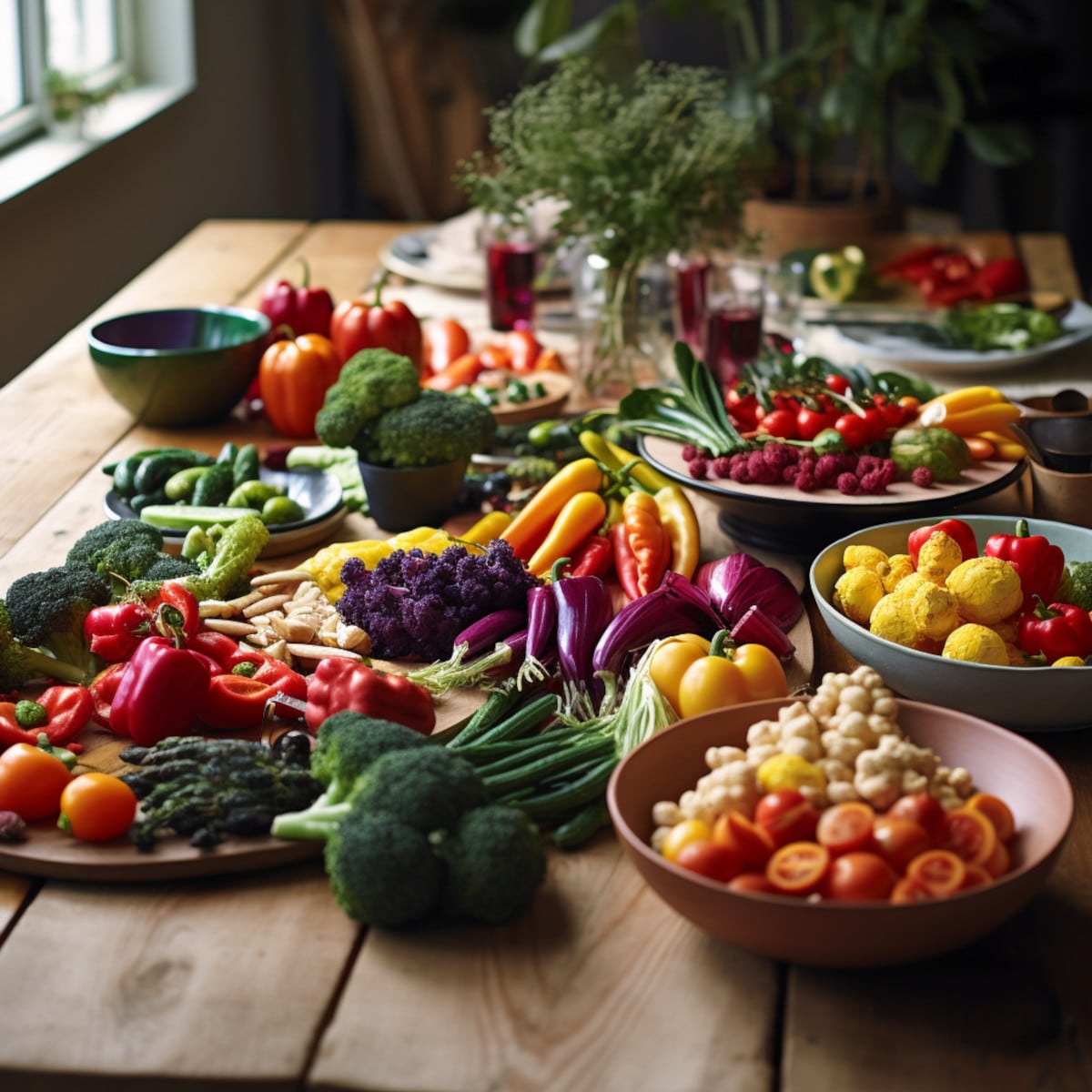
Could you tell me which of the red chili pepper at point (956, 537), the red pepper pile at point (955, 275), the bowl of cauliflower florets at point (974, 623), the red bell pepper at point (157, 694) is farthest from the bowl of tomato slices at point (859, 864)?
the red pepper pile at point (955, 275)

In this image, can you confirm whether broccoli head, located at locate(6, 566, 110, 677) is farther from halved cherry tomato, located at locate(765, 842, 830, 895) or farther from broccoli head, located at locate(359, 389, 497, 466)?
halved cherry tomato, located at locate(765, 842, 830, 895)

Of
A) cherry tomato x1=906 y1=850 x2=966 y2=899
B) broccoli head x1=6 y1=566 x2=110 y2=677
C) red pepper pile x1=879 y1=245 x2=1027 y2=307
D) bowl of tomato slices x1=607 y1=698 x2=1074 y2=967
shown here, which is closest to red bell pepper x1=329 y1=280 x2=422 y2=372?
broccoli head x1=6 y1=566 x2=110 y2=677

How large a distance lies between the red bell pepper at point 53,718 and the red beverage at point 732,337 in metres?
1.66

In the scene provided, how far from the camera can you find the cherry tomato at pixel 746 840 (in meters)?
1.30

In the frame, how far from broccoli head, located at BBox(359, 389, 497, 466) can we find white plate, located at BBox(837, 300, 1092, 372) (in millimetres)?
1174

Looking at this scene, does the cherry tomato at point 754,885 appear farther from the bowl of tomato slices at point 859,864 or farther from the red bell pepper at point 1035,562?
the red bell pepper at point 1035,562

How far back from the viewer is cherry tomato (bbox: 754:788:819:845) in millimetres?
1318

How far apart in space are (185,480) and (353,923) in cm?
117

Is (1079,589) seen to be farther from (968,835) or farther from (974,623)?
(968,835)

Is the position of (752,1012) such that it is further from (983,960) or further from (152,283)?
(152,283)

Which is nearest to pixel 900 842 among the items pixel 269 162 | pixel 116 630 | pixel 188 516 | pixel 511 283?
pixel 116 630

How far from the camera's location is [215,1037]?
125cm

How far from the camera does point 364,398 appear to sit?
2309 millimetres

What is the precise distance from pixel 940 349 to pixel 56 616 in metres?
2.09
